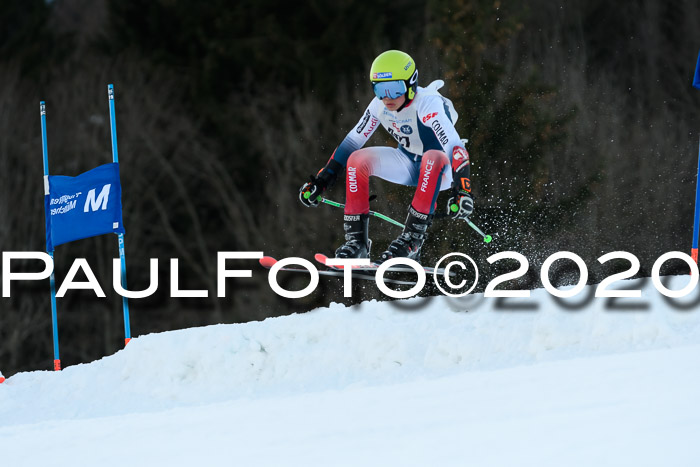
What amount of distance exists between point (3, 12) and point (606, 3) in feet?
58.5

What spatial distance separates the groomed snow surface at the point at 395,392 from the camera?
6.81 metres

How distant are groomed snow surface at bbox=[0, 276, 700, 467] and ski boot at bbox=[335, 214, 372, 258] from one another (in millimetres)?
674

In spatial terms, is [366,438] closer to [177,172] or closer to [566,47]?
[566,47]

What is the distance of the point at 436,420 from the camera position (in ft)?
24.5

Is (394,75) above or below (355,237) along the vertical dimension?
above

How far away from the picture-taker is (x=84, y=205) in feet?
37.8

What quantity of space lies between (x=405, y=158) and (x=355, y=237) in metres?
0.86

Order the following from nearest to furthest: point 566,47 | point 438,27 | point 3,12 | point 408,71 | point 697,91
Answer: point 408,71, point 438,27, point 566,47, point 697,91, point 3,12

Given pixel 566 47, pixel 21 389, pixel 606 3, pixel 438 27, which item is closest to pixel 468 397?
pixel 21 389

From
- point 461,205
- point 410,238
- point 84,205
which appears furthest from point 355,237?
point 84,205

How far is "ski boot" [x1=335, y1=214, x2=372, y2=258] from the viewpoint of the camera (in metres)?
9.74

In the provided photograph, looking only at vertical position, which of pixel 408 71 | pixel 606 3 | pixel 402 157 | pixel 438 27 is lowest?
pixel 402 157

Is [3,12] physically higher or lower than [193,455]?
higher

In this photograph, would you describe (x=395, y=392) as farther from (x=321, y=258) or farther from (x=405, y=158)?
(x=405, y=158)
